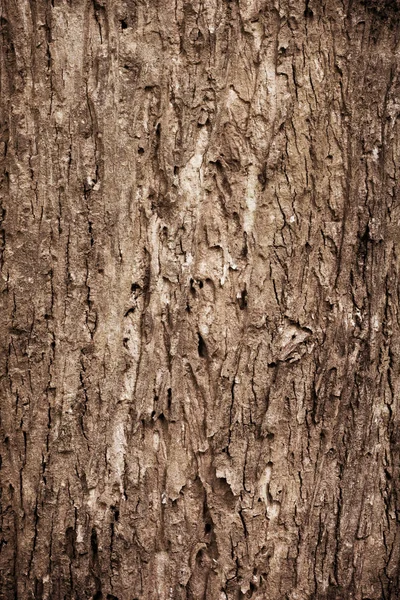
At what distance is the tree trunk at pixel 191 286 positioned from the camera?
2.17 meters

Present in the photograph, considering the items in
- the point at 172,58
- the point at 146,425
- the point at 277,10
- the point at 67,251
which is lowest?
the point at 146,425

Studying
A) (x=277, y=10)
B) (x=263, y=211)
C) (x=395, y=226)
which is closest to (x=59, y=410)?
(x=263, y=211)

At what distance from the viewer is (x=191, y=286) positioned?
224 cm

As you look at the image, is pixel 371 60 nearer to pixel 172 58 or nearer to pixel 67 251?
pixel 172 58

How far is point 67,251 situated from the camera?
87.5 inches

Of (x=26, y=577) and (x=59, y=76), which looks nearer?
(x=59, y=76)

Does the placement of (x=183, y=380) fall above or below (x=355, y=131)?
below

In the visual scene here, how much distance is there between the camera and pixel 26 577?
2338 millimetres

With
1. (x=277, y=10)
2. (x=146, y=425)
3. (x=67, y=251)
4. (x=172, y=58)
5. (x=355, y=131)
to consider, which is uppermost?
(x=277, y=10)

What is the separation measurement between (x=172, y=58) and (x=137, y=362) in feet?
3.47

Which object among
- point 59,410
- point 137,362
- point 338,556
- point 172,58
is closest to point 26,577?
point 59,410

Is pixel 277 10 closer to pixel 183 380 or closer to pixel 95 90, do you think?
pixel 95 90

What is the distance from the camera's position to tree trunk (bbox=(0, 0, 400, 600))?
7.13ft

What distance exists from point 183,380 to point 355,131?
1083 millimetres
